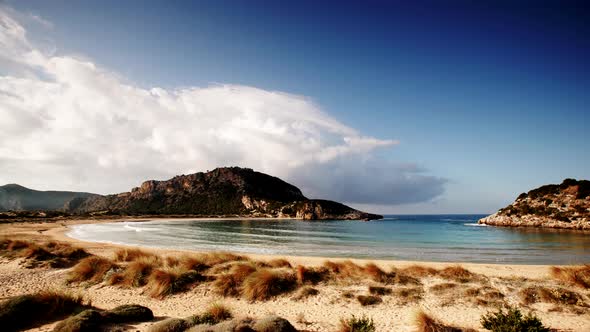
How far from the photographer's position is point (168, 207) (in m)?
160

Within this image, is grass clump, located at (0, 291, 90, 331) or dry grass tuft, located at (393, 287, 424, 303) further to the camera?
dry grass tuft, located at (393, 287, 424, 303)

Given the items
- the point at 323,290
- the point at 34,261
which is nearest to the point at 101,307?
the point at 323,290

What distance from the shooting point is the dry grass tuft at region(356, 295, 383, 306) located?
1142 cm

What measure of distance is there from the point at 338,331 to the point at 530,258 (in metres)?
25.2

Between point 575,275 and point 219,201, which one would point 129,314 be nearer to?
point 575,275

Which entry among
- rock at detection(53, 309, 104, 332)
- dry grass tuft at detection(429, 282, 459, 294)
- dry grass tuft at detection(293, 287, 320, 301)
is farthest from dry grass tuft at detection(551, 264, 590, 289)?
rock at detection(53, 309, 104, 332)

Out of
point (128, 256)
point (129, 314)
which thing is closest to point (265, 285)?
point (129, 314)

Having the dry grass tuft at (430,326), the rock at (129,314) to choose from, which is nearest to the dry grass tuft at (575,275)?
the dry grass tuft at (430,326)

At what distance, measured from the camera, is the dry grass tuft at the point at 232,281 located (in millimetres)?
12523

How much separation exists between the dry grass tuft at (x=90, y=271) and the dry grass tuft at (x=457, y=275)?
1720 cm

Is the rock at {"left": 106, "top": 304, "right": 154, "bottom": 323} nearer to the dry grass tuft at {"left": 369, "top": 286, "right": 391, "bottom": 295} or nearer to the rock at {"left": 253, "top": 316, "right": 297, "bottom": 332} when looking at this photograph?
the rock at {"left": 253, "top": 316, "right": 297, "bottom": 332}

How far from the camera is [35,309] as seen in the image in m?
9.71

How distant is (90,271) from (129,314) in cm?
749

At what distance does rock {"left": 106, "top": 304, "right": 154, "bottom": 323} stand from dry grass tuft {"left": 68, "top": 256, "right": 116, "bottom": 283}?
5.93 m
